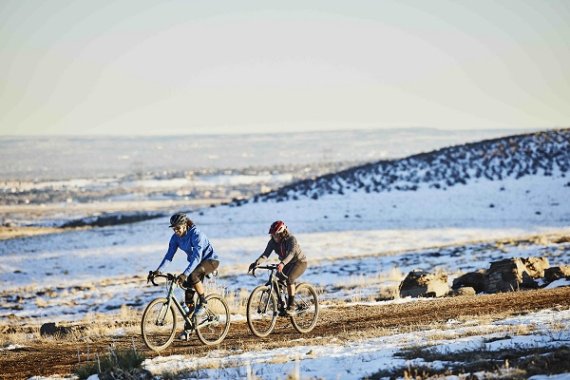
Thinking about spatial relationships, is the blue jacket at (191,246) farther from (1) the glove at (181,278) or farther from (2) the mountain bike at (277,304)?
A: (2) the mountain bike at (277,304)

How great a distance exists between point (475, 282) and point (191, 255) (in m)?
10.5

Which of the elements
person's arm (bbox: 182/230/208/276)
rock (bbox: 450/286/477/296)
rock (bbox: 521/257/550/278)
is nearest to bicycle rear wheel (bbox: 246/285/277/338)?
person's arm (bbox: 182/230/208/276)

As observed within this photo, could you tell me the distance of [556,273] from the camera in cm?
2019

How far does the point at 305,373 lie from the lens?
989cm

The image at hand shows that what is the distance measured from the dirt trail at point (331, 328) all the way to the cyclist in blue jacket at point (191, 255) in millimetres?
961

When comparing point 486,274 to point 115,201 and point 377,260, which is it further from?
point 115,201

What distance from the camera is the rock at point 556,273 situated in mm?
20156

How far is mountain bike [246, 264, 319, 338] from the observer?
14039 mm

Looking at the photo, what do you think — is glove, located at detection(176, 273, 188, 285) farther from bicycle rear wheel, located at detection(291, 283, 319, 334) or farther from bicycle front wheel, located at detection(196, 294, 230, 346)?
bicycle rear wheel, located at detection(291, 283, 319, 334)

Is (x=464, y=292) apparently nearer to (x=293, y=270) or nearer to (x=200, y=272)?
(x=293, y=270)

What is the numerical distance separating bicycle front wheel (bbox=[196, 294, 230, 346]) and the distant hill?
146ft

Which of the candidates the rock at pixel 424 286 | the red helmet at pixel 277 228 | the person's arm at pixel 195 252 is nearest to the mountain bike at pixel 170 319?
the person's arm at pixel 195 252

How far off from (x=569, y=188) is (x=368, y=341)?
42.9 m

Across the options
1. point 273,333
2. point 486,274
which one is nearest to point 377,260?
point 486,274
